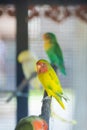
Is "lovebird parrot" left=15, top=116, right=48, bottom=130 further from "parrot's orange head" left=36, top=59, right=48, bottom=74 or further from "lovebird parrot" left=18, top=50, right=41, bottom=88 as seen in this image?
"lovebird parrot" left=18, top=50, right=41, bottom=88

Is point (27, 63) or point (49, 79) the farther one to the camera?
point (27, 63)

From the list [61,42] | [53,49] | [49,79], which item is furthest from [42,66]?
[61,42]

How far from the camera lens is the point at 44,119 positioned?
55 cm

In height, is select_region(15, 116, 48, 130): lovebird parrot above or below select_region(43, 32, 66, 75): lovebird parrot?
below

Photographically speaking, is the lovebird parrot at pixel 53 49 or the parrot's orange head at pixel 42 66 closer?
the parrot's orange head at pixel 42 66

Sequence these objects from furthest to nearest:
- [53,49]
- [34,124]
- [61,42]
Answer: [61,42] < [53,49] < [34,124]

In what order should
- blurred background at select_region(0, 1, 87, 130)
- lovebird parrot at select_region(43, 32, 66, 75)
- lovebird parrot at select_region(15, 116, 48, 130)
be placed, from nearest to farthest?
lovebird parrot at select_region(15, 116, 48, 130) < lovebird parrot at select_region(43, 32, 66, 75) < blurred background at select_region(0, 1, 87, 130)

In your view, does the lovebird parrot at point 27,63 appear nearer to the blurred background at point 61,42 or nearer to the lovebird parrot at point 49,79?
the blurred background at point 61,42

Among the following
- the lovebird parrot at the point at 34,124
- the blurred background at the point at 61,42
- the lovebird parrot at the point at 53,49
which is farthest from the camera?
the blurred background at the point at 61,42

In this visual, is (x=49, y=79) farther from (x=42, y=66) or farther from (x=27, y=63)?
(x=27, y=63)

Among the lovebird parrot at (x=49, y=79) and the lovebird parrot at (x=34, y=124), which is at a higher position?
the lovebird parrot at (x=49, y=79)

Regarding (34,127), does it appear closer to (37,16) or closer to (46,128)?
(46,128)

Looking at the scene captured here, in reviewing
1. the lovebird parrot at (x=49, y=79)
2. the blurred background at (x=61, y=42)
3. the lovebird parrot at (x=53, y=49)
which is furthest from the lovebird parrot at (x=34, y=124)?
the blurred background at (x=61, y=42)

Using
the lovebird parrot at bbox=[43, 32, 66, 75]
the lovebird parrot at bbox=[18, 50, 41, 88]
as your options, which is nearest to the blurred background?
the lovebird parrot at bbox=[18, 50, 41, 88]
